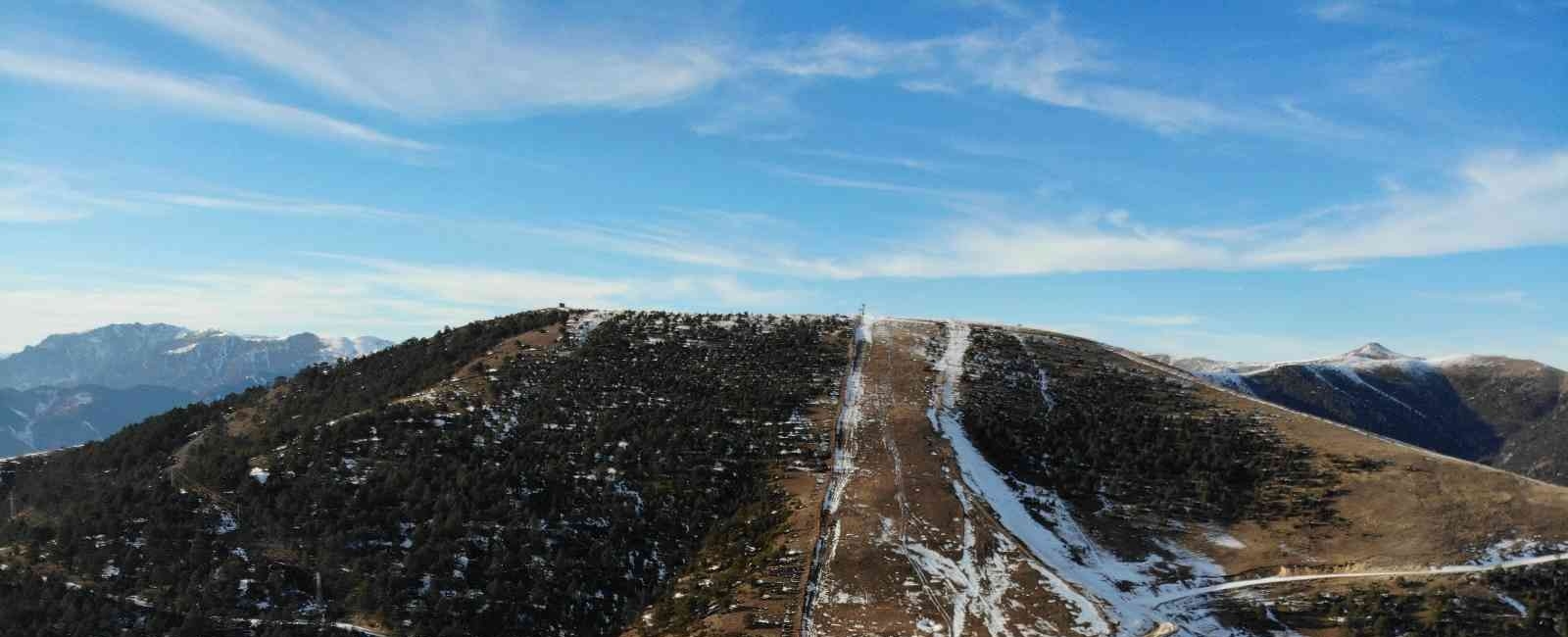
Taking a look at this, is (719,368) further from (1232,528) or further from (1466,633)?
(1466,633)

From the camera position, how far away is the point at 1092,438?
240 ft

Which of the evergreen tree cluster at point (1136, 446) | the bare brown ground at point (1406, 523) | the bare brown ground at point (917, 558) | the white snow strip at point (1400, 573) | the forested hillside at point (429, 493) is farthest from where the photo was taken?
the evergreen tree cluster at point (1136, 446)

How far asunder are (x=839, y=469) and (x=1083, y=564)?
62.0 feet

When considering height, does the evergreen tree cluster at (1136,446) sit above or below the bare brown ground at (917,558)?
above

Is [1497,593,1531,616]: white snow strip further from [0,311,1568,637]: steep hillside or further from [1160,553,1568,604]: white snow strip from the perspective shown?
[1160,553,1568,604]: white snow strip

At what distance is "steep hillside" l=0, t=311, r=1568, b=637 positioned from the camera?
45.9 metres

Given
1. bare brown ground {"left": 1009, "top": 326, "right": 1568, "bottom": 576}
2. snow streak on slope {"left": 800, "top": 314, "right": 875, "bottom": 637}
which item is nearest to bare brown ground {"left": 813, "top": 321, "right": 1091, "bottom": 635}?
snow streak on slope {"left": 800, "top": 314, "right": 875, "bottom": 637}

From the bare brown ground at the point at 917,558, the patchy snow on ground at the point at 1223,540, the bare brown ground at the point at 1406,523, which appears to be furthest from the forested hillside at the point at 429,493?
the bare brown ground at the point at 1406,523

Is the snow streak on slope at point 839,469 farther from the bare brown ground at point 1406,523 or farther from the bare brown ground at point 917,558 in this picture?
the bare brown ground at point 1406,523

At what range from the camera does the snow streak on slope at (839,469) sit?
46.3 m

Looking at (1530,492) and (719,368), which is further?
(719,368)

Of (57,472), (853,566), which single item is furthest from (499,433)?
(57,472)

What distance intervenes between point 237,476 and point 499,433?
18058 millimetres

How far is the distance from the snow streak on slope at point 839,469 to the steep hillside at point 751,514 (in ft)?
0.90
